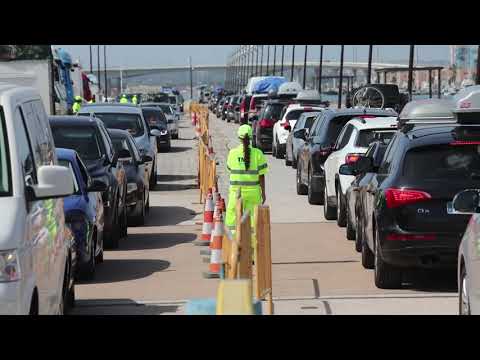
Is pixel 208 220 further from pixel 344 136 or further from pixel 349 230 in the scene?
pixel 344 136

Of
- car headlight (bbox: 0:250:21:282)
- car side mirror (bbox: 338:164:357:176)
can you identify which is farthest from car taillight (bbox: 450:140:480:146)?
car headlight (bbox: 0:250:21:282)

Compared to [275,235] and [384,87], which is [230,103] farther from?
[275,235]

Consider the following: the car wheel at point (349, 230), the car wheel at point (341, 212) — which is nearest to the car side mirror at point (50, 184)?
the car wheel at point (349, 230)

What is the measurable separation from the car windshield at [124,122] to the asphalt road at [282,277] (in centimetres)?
473

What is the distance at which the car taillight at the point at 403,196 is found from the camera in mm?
12250

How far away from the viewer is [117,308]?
1191 cm

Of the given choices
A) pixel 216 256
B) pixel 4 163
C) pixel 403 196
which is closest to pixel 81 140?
pixel 216 256

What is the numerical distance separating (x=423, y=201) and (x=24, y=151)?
4830mm

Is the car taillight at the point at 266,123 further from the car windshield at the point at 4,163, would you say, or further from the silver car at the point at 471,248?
the car windshield at the point at 4,163

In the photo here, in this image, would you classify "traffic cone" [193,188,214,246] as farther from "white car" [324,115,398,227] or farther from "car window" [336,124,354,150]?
"car window" [336,124,354,150]

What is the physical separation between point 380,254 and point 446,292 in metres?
0.72

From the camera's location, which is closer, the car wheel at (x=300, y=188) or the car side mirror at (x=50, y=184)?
the car side mirror at (x=50, y=184)
